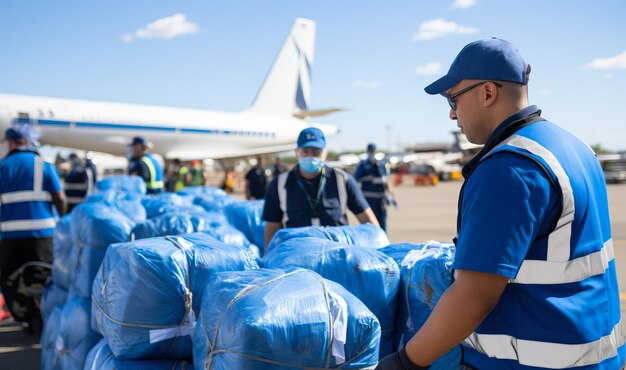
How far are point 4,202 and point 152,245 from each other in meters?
3.53

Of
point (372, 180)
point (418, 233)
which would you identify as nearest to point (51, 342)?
point (372, 180)

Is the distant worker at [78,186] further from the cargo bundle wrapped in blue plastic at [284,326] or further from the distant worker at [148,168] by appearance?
the cargo bundle wrapped in blue plastic at [284,326]

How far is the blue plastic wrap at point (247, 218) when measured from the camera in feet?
18.7

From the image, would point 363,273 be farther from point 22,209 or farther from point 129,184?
point 129,184

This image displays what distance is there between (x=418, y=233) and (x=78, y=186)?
681 centimetres

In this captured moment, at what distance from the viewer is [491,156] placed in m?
1.62

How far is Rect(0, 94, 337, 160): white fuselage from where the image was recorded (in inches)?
979

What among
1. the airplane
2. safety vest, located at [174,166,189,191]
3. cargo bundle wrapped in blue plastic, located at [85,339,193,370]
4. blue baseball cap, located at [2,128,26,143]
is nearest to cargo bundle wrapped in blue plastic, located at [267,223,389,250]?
cargo bundle wrapped in blue plastic, located at [85,339,193,370]

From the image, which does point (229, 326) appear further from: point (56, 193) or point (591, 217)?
point (56, 193)

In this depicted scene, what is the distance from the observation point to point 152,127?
28219mm

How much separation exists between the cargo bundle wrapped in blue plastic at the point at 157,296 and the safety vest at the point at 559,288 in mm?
1768

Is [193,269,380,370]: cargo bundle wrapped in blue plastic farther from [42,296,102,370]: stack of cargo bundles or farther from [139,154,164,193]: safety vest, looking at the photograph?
[139,154,164,193]: safety vest

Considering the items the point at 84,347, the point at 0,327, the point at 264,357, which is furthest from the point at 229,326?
the point at 0,327

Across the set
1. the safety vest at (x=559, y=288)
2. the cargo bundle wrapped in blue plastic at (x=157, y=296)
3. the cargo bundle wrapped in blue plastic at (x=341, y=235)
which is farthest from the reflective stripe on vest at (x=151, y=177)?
the safety vest at (x=559, y=288)
